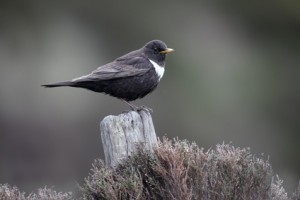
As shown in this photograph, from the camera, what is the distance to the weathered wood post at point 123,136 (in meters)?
7.46

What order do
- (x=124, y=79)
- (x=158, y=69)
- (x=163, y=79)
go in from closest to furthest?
(x=124, y=79)
(x=158, y=69)
(x=163, y=79)

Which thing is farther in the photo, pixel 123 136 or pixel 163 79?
pixel 163 79

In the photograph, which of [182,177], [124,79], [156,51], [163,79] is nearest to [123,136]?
[182,177]

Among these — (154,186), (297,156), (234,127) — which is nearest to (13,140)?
(234,127)

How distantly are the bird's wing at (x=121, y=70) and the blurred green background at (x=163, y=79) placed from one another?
675 cm

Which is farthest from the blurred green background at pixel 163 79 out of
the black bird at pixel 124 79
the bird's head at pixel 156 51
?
the black bird at pixel 124 79

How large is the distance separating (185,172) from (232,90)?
10.6m

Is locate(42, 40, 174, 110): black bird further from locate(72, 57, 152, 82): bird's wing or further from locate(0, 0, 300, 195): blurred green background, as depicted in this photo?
locate(0, 0, 300, 195): blurred green background

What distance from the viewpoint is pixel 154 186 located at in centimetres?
726

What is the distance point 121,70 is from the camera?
9.20m

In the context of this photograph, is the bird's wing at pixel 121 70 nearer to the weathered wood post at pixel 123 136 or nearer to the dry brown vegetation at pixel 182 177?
the weathered wood post at pixel 123 136

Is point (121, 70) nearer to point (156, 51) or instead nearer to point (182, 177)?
point (156, 51)

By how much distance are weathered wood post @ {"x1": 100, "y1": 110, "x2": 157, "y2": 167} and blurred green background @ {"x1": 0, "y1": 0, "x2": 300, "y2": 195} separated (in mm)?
8217

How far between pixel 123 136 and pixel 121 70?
71.0 inches
